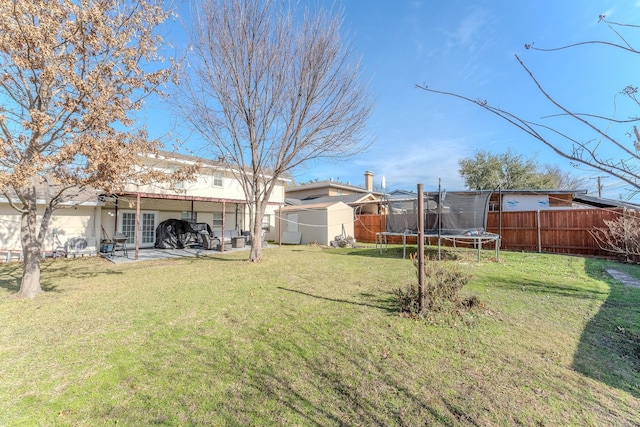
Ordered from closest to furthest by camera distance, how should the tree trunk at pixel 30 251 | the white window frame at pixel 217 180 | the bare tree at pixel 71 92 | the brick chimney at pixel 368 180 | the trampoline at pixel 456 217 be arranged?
the bare tree at pixel 71 92, the tree trunk at pixel 30 251, the trampoline at pixel 456 217, the white window frame at pixel 217 180, the brick chimney at pixel 368 180

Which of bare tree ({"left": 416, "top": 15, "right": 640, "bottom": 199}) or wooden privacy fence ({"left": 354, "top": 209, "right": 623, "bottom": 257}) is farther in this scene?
wooden privacy fence ({"left": 354, "top": 209, "right": 623, "bottom": 257})

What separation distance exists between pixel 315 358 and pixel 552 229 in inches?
540

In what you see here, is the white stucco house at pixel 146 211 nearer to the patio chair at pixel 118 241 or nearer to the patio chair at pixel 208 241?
the patio chair at pixel 118 241

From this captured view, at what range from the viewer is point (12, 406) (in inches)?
95.6

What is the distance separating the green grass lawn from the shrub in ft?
0.91

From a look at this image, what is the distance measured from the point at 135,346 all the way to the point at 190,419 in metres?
1.87

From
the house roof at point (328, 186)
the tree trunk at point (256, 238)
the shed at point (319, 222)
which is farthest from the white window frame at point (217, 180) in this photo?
the house roof at point (328, 186)

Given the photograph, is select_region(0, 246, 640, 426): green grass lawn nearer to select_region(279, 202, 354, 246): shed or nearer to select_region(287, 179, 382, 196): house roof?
select_region(279, 202, 354, 246): shed

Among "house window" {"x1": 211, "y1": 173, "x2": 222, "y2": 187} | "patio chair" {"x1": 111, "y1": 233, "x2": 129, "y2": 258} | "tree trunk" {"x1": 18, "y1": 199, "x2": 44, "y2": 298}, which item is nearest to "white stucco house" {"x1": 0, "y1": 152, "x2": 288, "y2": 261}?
"house window" {"x1": 211, "y1": 173, "x2": 222, "y2": 187}

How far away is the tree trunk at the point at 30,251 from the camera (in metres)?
5.68

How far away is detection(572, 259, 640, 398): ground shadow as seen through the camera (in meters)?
2.86

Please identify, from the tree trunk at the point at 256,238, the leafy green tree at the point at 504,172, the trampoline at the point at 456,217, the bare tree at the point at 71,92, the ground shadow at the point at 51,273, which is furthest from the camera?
the leafy green tree at the point at 504,172

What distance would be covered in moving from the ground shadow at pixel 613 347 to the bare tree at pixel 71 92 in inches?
295

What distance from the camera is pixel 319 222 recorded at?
56.9 ft
